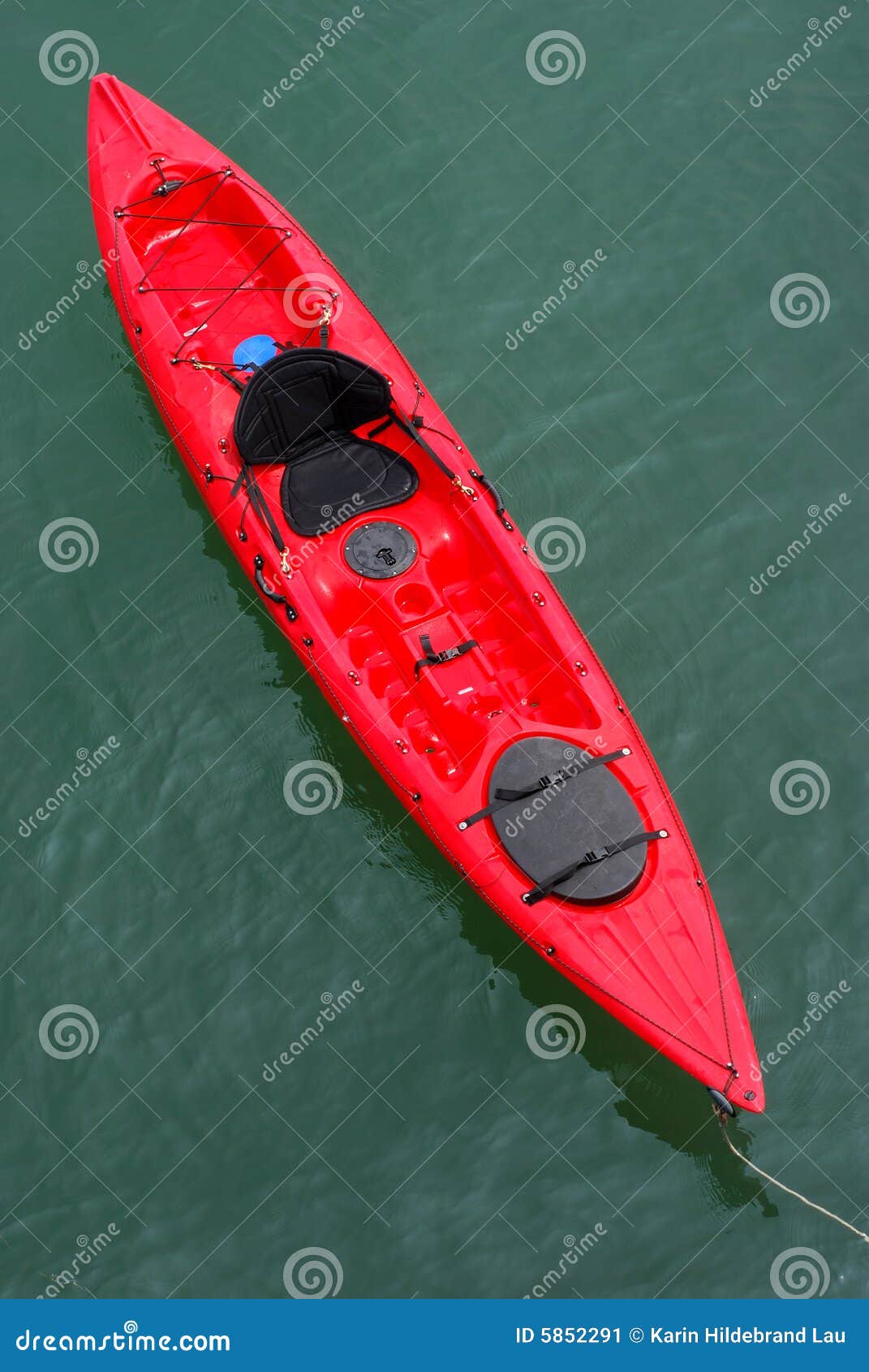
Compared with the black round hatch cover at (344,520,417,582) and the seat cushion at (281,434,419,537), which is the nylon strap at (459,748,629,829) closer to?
the black round hatch cover at (344,520,417,582)

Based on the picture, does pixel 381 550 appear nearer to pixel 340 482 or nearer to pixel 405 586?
pixel 405 586

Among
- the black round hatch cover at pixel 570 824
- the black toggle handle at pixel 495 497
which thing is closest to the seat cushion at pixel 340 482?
the black toggle handle at pixel 495 497

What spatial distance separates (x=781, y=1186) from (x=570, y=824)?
10.9 feet

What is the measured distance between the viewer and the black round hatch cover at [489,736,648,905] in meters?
10.5

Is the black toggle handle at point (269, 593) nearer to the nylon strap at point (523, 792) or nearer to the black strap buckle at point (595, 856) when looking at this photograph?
the nylon strap at point (523, 792)

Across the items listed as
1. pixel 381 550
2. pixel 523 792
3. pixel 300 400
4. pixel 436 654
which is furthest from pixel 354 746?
pixel 300 400

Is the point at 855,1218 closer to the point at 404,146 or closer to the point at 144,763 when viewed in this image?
the point at 144,763

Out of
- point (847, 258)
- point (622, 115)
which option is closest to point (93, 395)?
point (622, 115)

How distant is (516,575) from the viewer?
453 inches

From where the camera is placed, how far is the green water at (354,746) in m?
10.8

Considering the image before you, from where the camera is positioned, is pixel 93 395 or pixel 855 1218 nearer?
pixel 855 1218

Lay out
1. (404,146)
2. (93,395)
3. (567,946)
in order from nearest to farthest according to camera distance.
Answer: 1. (567,946)
2. (93,395)
3. (404,146)

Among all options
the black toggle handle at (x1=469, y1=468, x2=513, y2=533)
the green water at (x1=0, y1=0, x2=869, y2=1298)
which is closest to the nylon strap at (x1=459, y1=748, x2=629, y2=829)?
the green water at (x1=0, y1=0, x2=869, y2=1298)

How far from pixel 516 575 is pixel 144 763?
3733 mm
